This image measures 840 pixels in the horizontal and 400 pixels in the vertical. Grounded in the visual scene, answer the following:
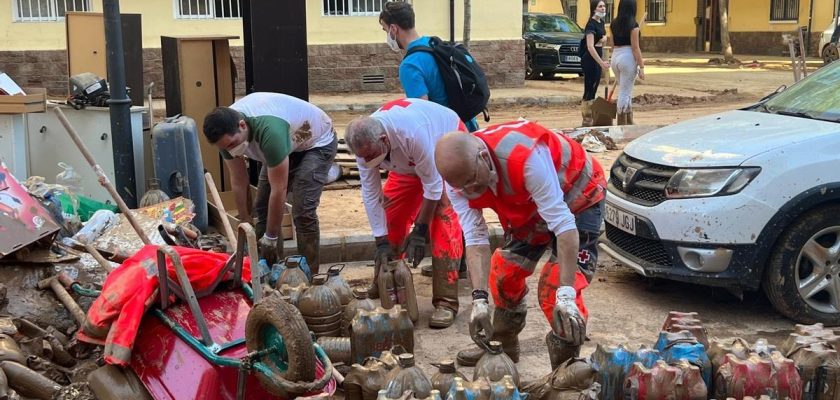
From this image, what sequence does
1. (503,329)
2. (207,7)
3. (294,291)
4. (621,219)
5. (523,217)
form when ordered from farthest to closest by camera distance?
(207,7), (621,219), (294,291), (503,329), (523,217)

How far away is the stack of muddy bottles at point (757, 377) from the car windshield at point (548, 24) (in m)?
19.8

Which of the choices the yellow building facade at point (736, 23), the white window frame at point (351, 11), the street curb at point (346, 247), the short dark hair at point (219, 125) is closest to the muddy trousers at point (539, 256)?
the short dark hair at point (219, 125)

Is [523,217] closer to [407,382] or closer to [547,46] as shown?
[407,382]

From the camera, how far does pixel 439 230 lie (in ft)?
19.6

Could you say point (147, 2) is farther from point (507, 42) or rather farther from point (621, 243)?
point (621, 243)

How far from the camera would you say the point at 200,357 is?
4.11m

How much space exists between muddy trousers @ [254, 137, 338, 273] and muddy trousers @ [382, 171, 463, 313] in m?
0.50

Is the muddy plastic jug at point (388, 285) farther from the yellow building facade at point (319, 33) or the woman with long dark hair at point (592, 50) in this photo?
the yellow building facade at point (319, 33)

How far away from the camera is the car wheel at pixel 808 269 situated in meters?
5.61

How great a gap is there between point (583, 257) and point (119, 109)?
163 inches

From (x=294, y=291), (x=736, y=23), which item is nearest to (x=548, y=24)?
(x=736, y=23)

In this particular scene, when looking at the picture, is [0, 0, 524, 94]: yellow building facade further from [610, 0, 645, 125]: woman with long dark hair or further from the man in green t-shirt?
the man in green t-shirt

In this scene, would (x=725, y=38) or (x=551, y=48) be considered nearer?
(x=551, y=48)

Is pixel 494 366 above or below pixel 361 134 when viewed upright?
below
